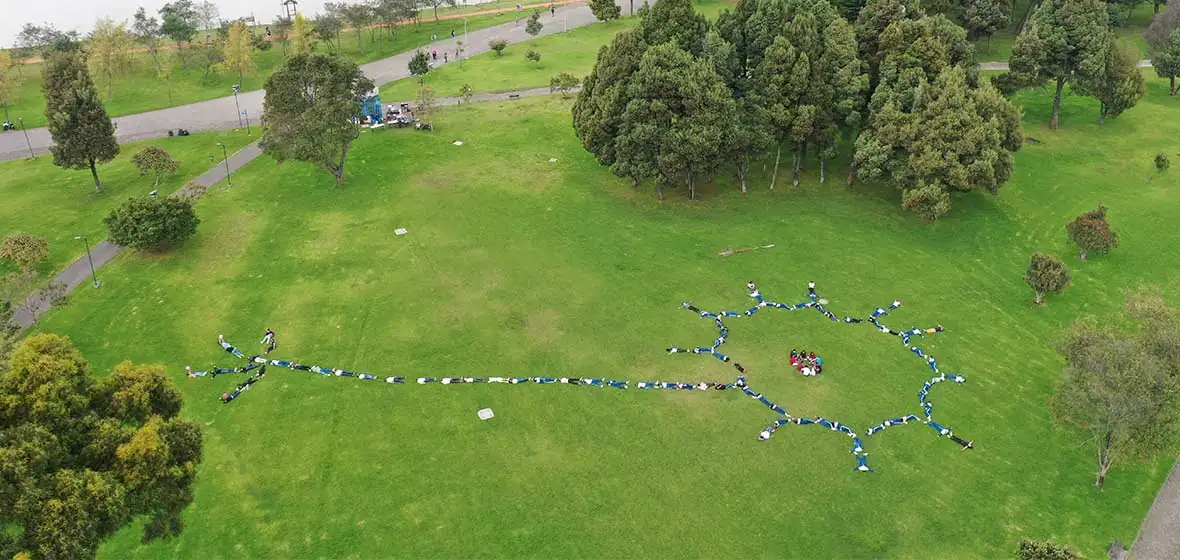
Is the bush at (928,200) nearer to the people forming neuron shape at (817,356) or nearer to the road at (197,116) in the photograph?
the people forming neuron shape at (817,356)

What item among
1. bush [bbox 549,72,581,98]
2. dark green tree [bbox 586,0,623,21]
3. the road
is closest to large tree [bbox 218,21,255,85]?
the road

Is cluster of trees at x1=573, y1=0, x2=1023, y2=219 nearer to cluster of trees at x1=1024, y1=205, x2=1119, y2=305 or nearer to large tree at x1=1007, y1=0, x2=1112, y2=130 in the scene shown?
cluster of trees at x1=1024, y1=205, x2=1119, y2=305

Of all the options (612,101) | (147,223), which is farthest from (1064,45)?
(147,223)

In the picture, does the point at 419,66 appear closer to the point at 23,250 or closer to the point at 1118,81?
the point at 23,250

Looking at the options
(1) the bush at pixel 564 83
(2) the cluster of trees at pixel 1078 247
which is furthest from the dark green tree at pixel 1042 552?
(1) the bush at pixel 564 83

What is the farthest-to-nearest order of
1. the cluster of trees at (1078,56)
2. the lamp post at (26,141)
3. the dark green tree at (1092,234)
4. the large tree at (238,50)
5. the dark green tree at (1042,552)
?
the large tree at (238,50) < the lamp post at (26,141) < the cluster of trees at (1078,56) < the dark green tree at (1092,234) < the dark green tree at (1042,552)

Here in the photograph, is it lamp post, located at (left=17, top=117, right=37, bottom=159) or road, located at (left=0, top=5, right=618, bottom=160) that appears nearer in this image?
lamp post, located at (left=17, top=117, right=37, bottom=159)
